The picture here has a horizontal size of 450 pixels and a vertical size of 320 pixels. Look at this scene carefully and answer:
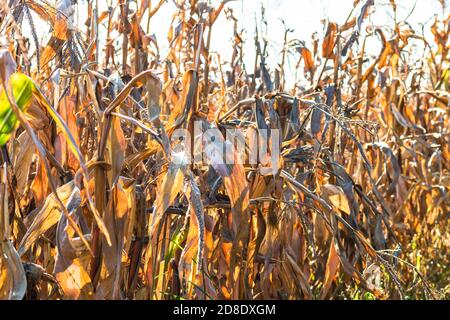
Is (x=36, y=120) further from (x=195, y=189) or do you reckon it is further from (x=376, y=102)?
(x=376, y=102)

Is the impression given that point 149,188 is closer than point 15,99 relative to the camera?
No

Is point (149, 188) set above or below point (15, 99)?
below

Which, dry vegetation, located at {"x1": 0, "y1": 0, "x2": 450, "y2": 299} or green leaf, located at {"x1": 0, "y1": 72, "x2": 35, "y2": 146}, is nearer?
green leaf, located at {"x1": 0, "y1": 72, "x2": 35, "y2": 146}

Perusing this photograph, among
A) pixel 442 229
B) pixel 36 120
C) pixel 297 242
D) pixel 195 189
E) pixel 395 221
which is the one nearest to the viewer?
pixel 195 189

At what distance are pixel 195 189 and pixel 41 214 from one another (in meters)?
0.19

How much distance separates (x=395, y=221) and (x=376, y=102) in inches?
35.9

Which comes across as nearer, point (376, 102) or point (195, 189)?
point (195, 189)

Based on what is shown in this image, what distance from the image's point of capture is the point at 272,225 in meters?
1.13

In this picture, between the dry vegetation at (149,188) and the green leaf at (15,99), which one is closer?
the green leaf at (15,99)

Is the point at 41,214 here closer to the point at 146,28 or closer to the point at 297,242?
the point at 297,242

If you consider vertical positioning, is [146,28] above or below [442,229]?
above

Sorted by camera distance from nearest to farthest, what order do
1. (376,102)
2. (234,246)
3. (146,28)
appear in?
(234,246)
(146,28)
(376,102)
